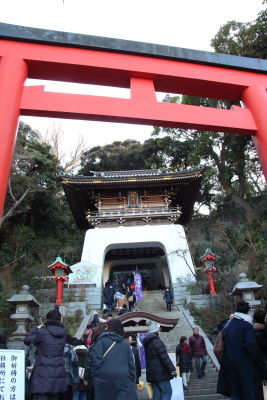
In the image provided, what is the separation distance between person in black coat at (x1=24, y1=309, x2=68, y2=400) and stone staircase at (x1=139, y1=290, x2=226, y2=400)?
404 cm

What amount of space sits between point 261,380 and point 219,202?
2411 cm

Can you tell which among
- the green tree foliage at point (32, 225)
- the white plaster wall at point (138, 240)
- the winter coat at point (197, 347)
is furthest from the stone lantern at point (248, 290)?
the green tree foliage at point (32, 225)

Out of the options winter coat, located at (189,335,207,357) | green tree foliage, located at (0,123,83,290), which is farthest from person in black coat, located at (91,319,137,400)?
green tree foliage, located at (0,123,83,290)

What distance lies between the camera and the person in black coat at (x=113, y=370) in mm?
2807

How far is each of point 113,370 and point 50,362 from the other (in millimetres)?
666

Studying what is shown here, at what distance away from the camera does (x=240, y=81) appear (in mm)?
4406

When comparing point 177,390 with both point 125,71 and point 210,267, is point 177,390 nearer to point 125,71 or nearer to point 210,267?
point 125,71

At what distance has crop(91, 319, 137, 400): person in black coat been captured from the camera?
2.81 meters

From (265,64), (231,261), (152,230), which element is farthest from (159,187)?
(265,64)

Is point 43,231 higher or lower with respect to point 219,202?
lower

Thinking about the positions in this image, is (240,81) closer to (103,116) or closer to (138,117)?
(138,117)

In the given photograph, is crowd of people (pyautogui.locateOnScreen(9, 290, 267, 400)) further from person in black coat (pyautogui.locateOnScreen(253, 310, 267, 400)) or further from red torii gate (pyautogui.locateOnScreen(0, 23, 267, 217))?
red torii gate (pyautogui.locateOnScreen(0, 23, 267, 217))

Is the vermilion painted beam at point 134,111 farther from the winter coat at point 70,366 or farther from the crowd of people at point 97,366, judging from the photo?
the winter coat at point 70,366

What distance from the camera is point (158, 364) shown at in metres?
3.95
